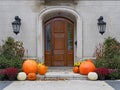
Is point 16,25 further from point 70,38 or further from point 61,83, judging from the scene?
point 61,83

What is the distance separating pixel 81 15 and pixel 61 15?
1.15 metres

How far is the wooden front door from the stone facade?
866mm

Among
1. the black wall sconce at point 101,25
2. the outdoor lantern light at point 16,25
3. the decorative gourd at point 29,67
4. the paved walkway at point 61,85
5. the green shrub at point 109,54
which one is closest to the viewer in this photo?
the paved walkway at point 61,85

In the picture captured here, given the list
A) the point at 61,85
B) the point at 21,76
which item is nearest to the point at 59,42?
the point at 21,76

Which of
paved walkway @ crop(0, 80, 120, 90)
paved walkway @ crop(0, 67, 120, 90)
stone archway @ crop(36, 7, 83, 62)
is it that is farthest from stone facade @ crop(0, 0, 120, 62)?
paved walkway @ crop(0, 80, 120, 90)

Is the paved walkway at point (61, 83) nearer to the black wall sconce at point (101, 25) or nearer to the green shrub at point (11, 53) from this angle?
the green shrub at point (11, 53)

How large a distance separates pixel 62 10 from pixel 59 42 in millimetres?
1586

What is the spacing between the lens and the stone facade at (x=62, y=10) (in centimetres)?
1487

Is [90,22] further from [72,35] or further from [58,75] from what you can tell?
[58,75]

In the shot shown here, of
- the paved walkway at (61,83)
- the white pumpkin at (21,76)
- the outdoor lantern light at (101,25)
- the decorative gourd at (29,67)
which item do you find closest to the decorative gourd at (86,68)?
Result: the paved walkway at (61,83)

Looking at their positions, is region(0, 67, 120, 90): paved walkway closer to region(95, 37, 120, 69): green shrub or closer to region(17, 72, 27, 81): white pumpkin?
region(17, 72, 27, 81): white pumpkin

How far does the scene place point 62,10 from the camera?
14930 mm

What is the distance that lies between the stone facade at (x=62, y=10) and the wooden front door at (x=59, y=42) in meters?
0.87

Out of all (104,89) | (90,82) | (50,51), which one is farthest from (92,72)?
(50,51)
